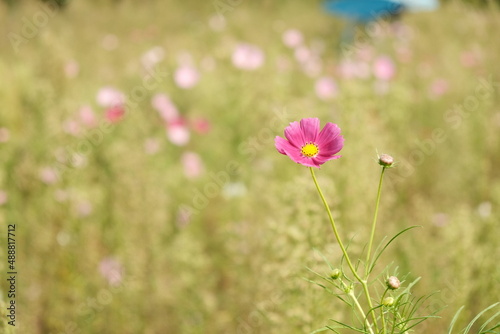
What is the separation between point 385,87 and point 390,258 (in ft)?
4.95

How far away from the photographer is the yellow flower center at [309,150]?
2.26 feet

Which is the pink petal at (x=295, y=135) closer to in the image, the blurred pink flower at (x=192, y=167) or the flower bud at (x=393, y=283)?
the flower bud at (x=393, y=283)

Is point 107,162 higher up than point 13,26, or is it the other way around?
point 107,162

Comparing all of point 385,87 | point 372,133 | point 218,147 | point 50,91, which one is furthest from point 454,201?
point 50,91

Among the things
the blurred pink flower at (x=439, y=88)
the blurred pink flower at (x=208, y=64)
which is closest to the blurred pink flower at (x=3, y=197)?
the blurred pink flower at (x=208, y=64)

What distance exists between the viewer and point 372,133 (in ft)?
6.33

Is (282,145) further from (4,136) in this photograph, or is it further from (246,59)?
(246,59)

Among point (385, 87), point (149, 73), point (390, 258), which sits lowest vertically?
point (149, 73)

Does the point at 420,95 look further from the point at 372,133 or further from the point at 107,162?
the point at 107,162

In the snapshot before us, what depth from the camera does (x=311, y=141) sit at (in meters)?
0.71

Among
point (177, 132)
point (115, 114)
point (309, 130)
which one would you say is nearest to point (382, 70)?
point (177, 132)

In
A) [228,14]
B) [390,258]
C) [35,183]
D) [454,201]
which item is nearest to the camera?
[390,258]

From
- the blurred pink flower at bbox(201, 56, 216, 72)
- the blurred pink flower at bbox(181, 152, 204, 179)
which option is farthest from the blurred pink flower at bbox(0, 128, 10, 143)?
the blurred pink flower at bbox(201, 56, 216, 72)

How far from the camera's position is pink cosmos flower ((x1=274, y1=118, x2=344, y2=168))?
68 cm
